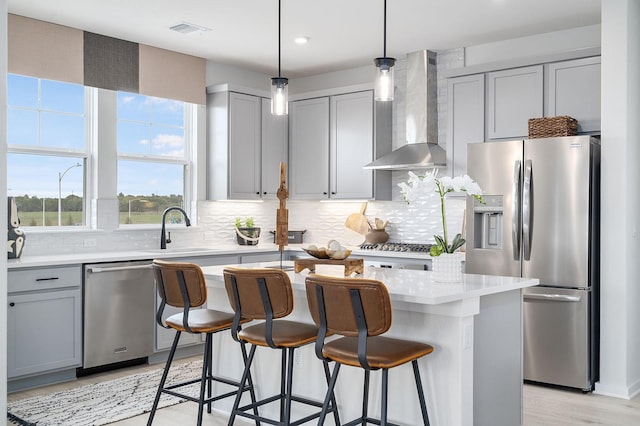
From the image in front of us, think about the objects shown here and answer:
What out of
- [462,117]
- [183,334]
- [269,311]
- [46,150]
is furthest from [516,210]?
[46,150]

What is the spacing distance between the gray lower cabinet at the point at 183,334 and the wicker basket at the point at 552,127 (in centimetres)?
291

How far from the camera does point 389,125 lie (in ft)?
21.1

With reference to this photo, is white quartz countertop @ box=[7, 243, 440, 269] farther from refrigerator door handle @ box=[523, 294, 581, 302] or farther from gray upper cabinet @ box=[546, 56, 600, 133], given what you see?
gray upper cabinet @ box=[546, 56, 600, 133]

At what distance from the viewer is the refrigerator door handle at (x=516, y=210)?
184 inches

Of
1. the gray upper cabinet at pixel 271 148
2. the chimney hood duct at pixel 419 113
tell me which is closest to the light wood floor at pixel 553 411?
the chimney hood duct at pixel 419 113

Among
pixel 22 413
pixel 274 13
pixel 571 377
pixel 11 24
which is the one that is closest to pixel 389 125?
pixel 274 13

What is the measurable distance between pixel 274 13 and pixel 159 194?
2.25 metres

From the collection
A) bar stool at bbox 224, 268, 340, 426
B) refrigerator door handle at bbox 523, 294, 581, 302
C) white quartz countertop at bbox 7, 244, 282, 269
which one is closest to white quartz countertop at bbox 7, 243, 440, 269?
white quartz countertop at bbox 7, 244, 282, 269

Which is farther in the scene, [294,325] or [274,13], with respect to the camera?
[274,13]

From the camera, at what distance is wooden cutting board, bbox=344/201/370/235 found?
6.55 meters

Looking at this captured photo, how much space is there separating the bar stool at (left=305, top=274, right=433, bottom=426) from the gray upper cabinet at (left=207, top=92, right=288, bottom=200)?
373 centimetres

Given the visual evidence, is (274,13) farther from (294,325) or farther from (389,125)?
(294,325)

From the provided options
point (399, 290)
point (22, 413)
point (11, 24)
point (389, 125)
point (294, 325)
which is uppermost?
point (11, 24)

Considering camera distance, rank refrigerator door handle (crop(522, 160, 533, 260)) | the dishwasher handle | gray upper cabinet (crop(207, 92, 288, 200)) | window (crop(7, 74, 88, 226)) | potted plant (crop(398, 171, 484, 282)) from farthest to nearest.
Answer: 1. gray upper cabinet (crop(207, 92, 288, 200))
2. window (crop(7, 74, 88, 226))
3. the dishwasher handle
4. refrigerator door handle (crop(522, 160, 533, 260))
5. potted plant (crop(398, 171, 484, 282))
